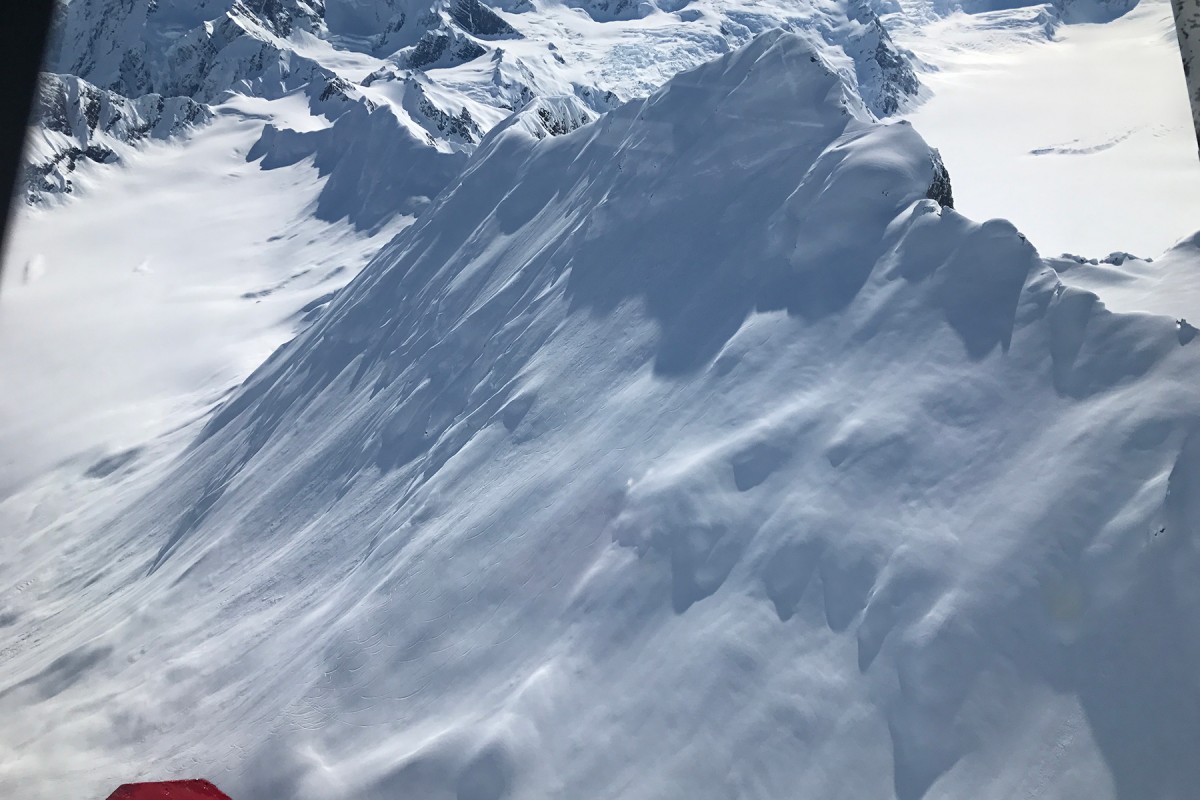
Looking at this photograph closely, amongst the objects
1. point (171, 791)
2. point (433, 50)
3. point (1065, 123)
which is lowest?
point (433, 50)

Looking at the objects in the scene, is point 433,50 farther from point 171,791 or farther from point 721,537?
point 721,537

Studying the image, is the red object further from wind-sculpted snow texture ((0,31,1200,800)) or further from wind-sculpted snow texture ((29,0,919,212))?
wind-sculpted snow texture ((29,0,919,212))

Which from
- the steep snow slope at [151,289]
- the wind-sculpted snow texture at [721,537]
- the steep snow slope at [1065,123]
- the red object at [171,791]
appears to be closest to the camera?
the wind-sculpted snow texture at [721,537]

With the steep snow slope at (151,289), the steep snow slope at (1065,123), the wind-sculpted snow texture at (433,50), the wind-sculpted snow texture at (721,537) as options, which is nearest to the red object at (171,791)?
the wind-sculpted snow texture at (721,537)

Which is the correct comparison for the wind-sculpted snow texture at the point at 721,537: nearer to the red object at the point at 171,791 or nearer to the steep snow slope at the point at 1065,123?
the red object at the point at 171,791

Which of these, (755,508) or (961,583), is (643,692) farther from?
(961,583)

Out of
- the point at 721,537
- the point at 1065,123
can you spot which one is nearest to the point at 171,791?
the point at 721,537
